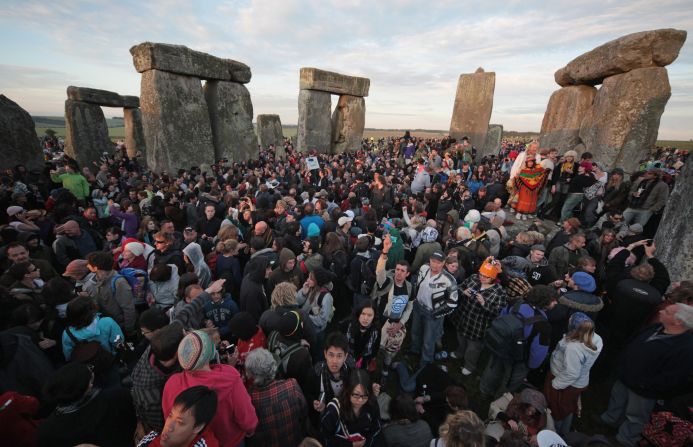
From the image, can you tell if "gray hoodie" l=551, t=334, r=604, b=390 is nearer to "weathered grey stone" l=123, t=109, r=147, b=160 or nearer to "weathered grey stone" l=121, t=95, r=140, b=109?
"weathered grey stone" l=123, t=109, r=147, b=160

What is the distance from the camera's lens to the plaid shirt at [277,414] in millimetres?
2324

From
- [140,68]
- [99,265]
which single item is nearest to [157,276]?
[99,265]

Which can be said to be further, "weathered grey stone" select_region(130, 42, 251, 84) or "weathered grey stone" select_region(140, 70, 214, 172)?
"weathered grey stone" select_region(140, 70, 214, 172)

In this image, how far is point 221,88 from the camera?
42.9 ft

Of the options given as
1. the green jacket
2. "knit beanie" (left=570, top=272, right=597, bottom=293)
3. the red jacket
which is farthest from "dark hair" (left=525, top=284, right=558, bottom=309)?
the green jacket

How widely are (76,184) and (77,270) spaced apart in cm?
578

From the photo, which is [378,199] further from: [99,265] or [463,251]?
[99,265]

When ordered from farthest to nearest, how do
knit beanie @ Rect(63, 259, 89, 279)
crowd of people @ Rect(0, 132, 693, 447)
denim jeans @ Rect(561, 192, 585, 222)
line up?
denim jeans @ Rect(561, 192, 585, 222), knit beanie @ Rect(63, 259, 89, 279), crowd of people @ Rect(0, 132, 693, 447)

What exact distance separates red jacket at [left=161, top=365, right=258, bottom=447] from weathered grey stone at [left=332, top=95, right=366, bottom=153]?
17.4 m

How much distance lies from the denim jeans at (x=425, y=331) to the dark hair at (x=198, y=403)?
314 centimetres

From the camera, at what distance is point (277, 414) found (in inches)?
92.1

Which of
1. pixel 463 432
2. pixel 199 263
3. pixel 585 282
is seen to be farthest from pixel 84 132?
pixel 585 282

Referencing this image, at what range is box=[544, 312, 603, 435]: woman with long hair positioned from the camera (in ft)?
10.1

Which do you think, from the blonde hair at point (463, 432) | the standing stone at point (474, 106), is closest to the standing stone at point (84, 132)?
the standing stone at point (474, 106)
